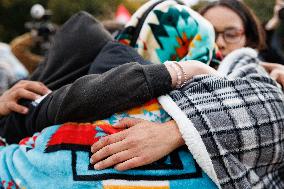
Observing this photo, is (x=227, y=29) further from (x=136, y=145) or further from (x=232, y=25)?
(x=136, y=145)

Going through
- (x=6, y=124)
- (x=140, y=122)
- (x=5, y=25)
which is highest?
(x=140, y=122)

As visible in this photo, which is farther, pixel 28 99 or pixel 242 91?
pixel 28 99

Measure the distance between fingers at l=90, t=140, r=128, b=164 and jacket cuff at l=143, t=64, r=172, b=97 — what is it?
0.19 metres

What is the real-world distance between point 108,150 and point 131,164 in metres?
0.08

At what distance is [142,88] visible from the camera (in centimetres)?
129

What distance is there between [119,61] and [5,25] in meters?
16.8

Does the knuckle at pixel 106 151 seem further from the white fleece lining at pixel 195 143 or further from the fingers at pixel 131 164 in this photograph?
the white fleece lining at pixel 195 143

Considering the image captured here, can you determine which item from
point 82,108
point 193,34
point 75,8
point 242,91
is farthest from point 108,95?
point 75,8

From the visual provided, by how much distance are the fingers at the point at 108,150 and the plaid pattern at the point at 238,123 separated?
8.5 inches

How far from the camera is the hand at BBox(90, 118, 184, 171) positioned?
1.23m

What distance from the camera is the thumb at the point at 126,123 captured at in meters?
1.31

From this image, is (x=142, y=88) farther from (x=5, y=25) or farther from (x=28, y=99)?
(x=5, y=25)

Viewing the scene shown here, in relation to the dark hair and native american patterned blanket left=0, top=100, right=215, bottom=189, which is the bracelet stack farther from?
the dark hair

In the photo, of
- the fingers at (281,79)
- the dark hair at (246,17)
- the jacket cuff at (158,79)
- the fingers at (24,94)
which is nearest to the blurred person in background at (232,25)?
the dark hair at (246,17)
